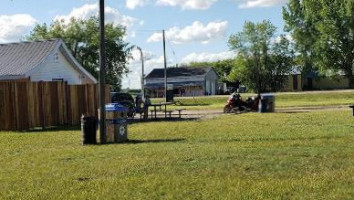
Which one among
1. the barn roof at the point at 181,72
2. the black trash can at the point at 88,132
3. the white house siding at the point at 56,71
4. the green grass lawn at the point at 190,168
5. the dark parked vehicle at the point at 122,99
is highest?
the barn roof at the point at 181,72

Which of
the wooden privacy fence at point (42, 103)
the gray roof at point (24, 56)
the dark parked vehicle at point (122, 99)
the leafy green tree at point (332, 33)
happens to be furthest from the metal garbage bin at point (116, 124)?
the leafy green tree at point (332, 33)

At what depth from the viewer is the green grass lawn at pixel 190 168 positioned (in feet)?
28.0

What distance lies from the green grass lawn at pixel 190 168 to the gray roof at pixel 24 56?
1377 centimetres

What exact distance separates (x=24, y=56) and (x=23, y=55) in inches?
6.5

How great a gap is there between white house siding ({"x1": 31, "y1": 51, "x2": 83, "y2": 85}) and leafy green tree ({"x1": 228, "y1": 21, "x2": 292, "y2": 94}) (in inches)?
2180

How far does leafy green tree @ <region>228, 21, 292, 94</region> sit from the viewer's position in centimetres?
8800

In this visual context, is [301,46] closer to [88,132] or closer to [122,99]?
[122,99]

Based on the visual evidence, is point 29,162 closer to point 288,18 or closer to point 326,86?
point 288,18

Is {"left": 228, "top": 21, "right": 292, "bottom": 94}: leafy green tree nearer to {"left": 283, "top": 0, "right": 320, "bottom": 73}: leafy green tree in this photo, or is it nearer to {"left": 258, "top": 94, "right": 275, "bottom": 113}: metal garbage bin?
{"left": 283, "top": 0, "right": 320, "bottom": 73}: leafy green tree

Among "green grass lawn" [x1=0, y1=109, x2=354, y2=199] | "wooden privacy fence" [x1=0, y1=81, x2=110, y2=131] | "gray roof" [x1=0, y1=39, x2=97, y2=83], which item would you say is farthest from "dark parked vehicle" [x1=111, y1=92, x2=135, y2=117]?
"green grass lawn" [x1=0, y1=109, x2=354, y2=199]

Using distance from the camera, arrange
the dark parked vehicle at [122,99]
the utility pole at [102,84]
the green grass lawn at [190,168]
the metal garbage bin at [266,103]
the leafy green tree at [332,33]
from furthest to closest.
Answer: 1. the leafy green tree at [332,33]
2. the dark parked vehicle at [122,99]
3. the metal garbage bin at [266,103]
4. the utility pole at [102,84]
5. the green grass lawn at [190,168]

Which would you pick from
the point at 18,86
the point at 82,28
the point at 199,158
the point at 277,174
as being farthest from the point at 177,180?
the point at 82,28

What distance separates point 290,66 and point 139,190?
81.4 meters

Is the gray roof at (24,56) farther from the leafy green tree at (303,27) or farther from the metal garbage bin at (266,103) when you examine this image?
the leafy green tree at (303,27)
